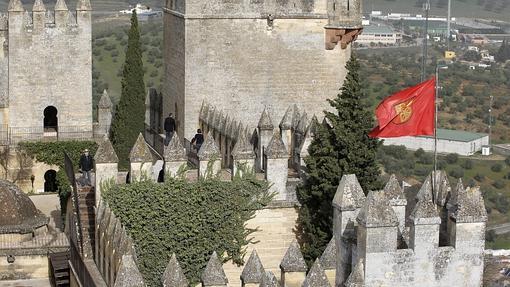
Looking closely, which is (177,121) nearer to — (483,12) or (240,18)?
(240,18)

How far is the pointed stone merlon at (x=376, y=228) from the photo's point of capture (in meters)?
15.1

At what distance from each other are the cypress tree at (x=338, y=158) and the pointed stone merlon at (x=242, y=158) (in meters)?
1.15

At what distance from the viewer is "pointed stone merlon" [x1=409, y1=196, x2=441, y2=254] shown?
15.4m

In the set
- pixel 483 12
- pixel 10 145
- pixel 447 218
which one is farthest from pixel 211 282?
pixel 483 12

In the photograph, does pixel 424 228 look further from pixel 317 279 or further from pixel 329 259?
pixel 317 279

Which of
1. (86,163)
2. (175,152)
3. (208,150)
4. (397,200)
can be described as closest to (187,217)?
(175,152)

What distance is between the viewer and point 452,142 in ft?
205

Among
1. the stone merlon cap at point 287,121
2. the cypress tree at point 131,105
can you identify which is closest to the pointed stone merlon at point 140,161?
the stone merlon cap at point 287,121

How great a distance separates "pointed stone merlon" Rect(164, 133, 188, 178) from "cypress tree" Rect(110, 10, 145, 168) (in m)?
8.54

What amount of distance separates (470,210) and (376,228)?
1.42m

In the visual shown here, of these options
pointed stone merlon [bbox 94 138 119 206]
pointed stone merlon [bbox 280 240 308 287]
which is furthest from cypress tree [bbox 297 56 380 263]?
pointed stone merlon [bbox 280 240 308 287]

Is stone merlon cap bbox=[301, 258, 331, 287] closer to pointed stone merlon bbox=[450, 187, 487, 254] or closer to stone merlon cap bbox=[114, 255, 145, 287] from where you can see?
pointed stone merlon bbox=[450, 187, 487, 254]

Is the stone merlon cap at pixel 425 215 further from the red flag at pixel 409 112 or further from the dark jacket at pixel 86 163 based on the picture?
the dark jacket at pixel 86 163

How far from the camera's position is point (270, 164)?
2473 centimetres
